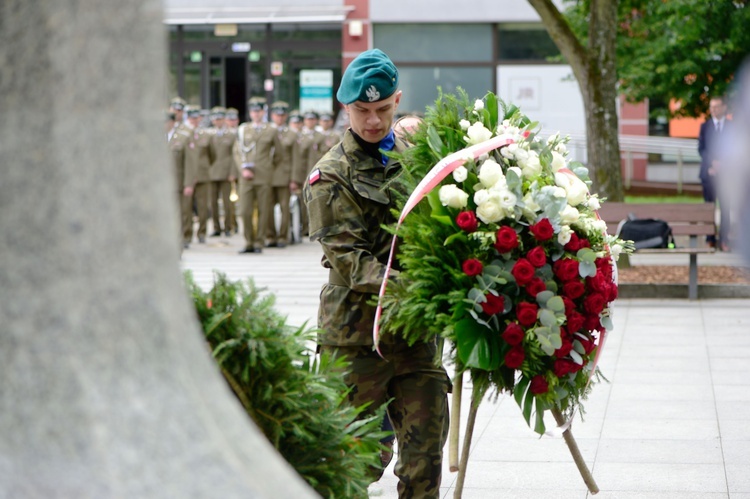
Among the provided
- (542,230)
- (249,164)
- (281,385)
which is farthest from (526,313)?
(249,164)

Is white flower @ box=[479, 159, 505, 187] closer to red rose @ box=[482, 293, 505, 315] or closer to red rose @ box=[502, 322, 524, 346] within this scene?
red rose @ box=[482, 293, 505, 315]

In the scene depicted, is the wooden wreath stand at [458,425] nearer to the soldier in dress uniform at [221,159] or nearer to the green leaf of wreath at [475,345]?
the green leaf of wreath at [475,345]

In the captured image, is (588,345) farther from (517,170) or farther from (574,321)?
(517,170)

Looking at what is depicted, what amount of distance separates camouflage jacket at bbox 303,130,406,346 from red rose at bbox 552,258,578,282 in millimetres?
594

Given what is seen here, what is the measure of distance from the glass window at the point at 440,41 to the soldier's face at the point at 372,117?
25398mm

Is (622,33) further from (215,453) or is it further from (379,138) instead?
(215,453)

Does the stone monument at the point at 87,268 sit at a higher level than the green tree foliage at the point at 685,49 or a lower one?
lower

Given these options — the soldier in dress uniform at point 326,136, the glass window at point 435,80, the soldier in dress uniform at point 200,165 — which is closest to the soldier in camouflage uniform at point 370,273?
the soldier in dress uniform at point 200,165

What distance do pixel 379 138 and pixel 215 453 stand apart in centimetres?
274

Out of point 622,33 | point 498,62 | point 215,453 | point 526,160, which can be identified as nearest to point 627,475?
point 526,160

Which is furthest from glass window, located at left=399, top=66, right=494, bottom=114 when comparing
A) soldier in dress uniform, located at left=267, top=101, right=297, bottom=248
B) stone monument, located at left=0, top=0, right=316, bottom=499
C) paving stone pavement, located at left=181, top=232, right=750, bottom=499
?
stone monument, located at left=0, top=0, right=316, bottom=499

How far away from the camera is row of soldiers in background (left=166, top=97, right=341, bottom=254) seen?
1877 cm

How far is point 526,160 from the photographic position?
4375mm

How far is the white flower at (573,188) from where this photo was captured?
4.39 m
